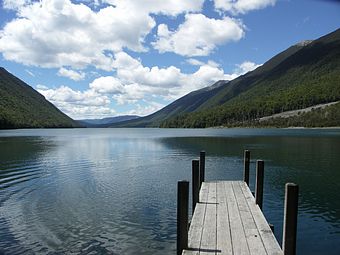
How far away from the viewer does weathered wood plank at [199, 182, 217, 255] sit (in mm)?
9498

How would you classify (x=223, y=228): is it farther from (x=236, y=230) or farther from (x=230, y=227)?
(x=236, y=230)

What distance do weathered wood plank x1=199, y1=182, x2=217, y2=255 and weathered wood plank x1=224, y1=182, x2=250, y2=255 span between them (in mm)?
599

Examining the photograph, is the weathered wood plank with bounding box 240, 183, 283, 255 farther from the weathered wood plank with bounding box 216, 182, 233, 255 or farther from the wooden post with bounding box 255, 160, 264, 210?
the weathered wood plank with bounding box 216, 182, 233, 255

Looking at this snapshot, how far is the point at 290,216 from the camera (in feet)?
28.7

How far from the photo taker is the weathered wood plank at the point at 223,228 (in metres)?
9.56

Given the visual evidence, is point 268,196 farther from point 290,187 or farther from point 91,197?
point 290,187

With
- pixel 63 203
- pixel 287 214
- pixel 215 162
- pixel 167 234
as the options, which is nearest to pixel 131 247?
pixel 167 234

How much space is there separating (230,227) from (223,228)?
269 millimetres

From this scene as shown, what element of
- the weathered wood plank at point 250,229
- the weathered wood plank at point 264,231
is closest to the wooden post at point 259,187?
the weathered wood plank at point 264,231

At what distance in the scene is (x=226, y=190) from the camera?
1747 centimetres

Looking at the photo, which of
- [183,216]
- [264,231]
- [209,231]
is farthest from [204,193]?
[183,216]

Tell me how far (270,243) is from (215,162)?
3209cm

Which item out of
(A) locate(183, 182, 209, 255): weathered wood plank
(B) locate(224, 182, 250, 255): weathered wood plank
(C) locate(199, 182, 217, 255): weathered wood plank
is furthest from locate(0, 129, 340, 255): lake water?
(B) locate(224, 182, 250, 255): weathered wood plank

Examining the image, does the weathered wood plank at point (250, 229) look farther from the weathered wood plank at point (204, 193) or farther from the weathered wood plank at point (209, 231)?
the weathered wood plank at point (204, 193)
